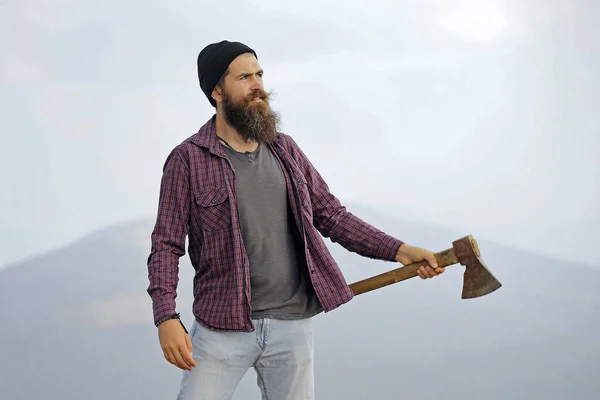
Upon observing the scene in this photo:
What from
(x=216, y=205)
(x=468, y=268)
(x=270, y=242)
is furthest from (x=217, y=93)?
(x=468, y=268)

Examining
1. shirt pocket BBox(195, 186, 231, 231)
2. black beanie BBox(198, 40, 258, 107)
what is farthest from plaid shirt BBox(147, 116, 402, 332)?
black beanie BBox(198, 40, 258, 107)

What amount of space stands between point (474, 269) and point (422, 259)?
0.15m

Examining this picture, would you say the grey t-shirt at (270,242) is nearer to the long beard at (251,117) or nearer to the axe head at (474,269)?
the long beard at (251,117)

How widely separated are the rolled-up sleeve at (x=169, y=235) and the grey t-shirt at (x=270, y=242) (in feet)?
0.50

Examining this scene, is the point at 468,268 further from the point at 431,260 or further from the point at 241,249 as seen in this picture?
the point at 241,249

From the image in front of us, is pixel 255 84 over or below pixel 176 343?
over

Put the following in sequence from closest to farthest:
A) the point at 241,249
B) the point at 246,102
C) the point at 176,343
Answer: the point at 176,343
the point at 241,249
the point at 246,102

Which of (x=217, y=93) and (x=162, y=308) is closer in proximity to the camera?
(x=162, y=308)

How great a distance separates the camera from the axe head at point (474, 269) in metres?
2.25

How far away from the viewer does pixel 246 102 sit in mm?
2273

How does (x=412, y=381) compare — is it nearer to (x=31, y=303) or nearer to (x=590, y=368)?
(x=590, y=368)

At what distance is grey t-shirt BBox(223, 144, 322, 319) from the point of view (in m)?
2.20

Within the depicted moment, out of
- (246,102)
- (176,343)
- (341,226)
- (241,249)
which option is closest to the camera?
(176,343)

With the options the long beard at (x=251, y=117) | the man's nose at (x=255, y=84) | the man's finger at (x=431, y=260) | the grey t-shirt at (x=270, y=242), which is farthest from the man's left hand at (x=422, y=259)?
the man's nose at (x=255, y=84)
